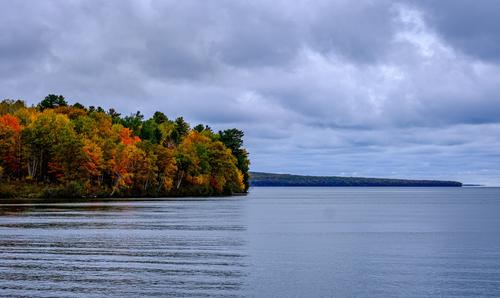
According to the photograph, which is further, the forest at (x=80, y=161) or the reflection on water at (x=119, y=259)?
the forest at (x=80, y=161)

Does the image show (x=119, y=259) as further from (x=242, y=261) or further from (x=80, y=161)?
(x=80, y=161)

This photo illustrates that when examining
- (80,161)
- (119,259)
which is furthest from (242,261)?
(80,161)

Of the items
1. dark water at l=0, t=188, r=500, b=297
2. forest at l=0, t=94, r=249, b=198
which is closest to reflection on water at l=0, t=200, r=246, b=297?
dark water at l=0, t=188, r=500, b=297

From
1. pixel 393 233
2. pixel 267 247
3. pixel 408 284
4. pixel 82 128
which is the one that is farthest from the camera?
pixel 82 128

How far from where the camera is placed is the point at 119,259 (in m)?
43.2

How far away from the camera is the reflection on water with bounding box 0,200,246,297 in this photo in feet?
109

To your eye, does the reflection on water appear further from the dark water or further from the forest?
the forest

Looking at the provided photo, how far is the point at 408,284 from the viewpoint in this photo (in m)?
34.8

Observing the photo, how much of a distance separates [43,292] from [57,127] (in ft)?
396

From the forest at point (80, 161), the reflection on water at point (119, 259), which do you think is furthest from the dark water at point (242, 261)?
the forest at point (80, 161)

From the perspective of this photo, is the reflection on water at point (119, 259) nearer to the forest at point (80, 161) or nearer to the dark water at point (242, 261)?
the dark water at point (242, 261)

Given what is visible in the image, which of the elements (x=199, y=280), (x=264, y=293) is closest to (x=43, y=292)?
(x=199, y=280)

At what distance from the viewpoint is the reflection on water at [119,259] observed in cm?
3319

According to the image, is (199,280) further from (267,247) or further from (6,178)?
(6,178)
